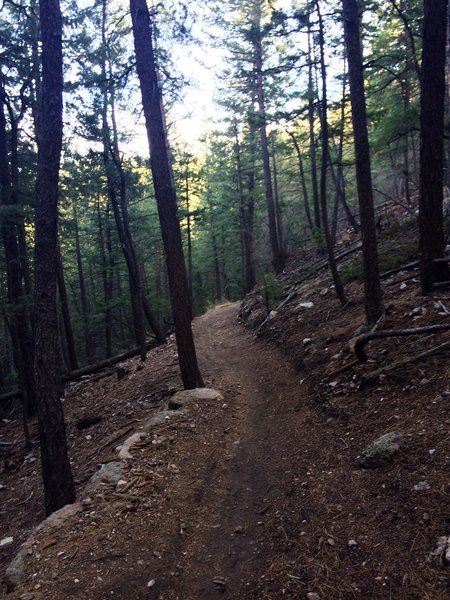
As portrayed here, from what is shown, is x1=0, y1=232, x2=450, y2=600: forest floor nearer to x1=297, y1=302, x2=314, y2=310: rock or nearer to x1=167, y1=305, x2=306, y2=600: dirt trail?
x1=167, y1=305, x2=306, y2=600: dirt trail

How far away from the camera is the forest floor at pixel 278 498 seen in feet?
11.3

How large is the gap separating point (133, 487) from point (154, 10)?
29.1ft

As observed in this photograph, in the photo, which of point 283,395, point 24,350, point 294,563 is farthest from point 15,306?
point 294,563

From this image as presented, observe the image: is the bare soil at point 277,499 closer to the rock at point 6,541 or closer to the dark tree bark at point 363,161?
the rock at point 6,541

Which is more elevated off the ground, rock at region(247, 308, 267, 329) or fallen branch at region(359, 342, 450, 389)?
fallen branch at region(359, 342, 450, 389)

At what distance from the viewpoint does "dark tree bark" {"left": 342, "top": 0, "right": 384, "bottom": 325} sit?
8.05 metres

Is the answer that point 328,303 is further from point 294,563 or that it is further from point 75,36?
point 75,36

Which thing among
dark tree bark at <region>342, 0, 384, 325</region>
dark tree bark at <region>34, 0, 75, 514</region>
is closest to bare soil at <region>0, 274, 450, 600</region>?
dark tree bark at <region>342, 0, 384, 325</region>

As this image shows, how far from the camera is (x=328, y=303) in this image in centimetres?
1166

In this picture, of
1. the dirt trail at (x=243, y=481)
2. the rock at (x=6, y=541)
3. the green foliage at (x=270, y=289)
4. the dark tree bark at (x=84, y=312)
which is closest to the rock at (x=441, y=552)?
the dirt trail at (x=243, y=481)

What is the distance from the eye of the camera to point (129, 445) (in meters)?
6.19

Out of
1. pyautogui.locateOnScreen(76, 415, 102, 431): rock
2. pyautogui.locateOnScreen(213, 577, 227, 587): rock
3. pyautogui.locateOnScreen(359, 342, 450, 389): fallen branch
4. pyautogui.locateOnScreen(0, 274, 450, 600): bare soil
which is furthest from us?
pyautogui.locateOnScreen(76, 415, 102, 431): rock

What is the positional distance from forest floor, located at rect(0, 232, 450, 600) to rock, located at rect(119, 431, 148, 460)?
18cm

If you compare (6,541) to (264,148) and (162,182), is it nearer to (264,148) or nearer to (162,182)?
(162,182)
